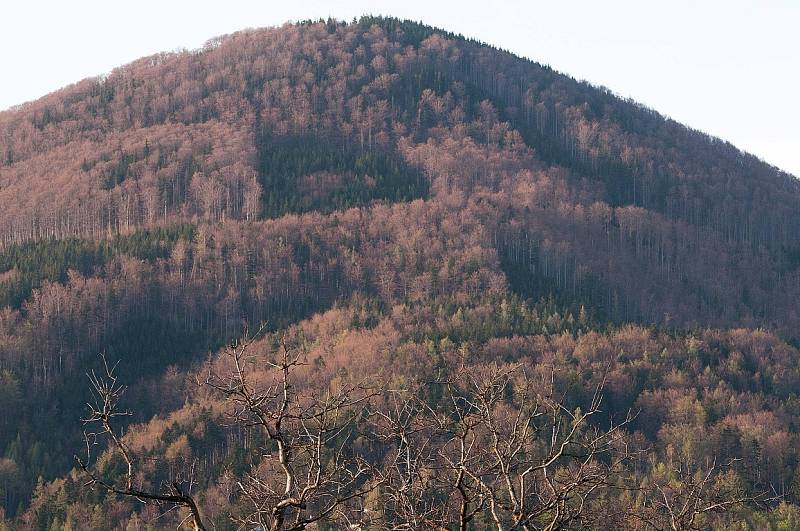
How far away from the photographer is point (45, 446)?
142 meters

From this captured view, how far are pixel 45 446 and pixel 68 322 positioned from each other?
44.2m

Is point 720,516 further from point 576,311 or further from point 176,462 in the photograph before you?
point 576,311

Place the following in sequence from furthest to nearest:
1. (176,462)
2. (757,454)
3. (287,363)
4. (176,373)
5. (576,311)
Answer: (576,311)
(176,373)
(757,454)
(176,462)
(287,363)

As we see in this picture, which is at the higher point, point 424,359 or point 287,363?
point 287,363

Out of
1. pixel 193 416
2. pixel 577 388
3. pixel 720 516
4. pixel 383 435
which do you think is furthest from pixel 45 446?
pixel 383 435

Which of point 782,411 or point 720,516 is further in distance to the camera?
point 782,411

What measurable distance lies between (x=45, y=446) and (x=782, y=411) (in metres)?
100

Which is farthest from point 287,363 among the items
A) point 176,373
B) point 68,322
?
point 68,322

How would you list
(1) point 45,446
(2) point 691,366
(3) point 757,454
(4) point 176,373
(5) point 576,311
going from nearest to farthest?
(3) point 757,454 → (1) point 45,446 → (2) point 691,366 → (4) point 176,373 → (5) point 576,311

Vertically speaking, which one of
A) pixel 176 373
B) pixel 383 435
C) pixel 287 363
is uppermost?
pixel 287 363

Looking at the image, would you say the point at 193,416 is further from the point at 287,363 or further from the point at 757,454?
the point at 287,363

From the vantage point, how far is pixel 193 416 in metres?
145

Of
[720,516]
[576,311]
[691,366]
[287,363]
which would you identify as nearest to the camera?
[287,363]

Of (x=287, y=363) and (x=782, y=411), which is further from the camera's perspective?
(x=782, y=411)
